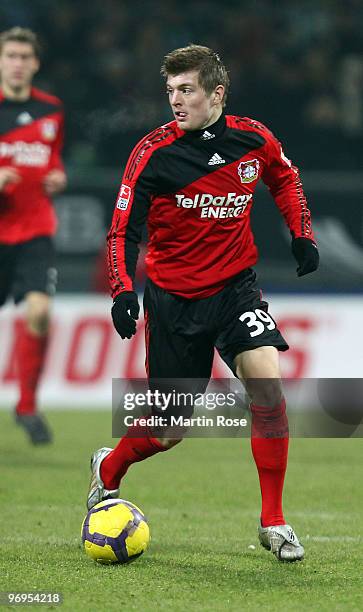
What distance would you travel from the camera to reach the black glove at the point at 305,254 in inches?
202

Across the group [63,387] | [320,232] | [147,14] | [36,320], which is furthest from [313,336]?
[147,14]

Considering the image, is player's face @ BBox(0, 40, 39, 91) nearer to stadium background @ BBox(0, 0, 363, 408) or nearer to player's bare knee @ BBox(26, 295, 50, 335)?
player's bare knee @ BBox(26, 295, 50, 335)

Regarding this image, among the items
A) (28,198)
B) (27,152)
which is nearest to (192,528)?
(28,198)

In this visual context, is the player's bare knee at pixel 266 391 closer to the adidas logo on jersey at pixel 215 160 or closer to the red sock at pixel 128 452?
the red sock at pixel 128 452

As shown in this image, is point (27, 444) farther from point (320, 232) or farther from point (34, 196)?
point (320, 232)

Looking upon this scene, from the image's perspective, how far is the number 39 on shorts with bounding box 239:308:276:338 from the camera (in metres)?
4.99

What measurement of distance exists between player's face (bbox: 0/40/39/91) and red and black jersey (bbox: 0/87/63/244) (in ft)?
0.53

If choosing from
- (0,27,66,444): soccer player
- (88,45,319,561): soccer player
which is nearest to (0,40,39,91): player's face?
(0,27,66,444): soccer player

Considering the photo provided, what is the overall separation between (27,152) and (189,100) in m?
3.95

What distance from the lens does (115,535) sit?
470cm

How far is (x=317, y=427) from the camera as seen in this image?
9.23 meters

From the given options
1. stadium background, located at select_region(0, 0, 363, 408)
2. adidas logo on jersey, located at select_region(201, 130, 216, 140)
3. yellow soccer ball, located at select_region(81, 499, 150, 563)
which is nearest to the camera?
yellow soccer ball, located at select_region(81, 499, 150, 563)

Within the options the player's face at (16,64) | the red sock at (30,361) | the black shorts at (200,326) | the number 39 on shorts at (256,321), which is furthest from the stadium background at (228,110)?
the number 39 on shorts at (256,321)

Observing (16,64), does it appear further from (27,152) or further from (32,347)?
(32,347)
